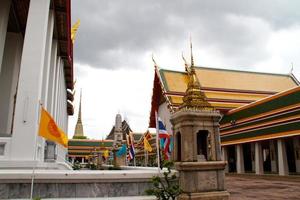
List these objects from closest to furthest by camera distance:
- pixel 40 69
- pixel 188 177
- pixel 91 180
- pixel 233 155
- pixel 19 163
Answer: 1. pixel 91 180
2. pixel 188 177
3. pixel 19 163
4. pixel 40 69
5. pixel 233 155

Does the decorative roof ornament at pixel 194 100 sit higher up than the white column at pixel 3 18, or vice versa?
the white column at pixel 3 18

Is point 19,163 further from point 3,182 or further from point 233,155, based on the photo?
point 233,155

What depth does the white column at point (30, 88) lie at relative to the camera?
8.23 metres

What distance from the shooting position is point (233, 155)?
28078 millimetres

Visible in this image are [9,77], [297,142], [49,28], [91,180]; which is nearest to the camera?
[91,180]

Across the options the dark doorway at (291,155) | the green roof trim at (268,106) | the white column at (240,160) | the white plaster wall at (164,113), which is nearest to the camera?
the green roof trim at (268,106)

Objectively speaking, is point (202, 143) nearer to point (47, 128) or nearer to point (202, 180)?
point (202, 180)

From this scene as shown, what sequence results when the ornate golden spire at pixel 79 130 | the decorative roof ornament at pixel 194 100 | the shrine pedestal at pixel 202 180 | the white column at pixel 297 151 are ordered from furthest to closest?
the ornate golden spire at pixel 79 130 → the white column at pixel 297 151 → the decorative roof ornament at pixel 194 100 → the shrine pedestal at pixel 202 180

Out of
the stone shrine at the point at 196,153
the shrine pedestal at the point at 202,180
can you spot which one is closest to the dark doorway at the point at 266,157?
the stone shrine at the point at 196,153

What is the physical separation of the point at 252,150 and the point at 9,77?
21410 mm

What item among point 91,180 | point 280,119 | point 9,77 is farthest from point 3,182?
point 280,119

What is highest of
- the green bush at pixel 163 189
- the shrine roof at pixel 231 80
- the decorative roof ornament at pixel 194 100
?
the shrine roof at pixel 231 80

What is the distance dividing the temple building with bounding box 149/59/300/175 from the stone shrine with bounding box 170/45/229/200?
349 inches

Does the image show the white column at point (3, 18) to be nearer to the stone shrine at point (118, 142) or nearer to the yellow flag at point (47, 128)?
the yellow flag at point (47, 128)
